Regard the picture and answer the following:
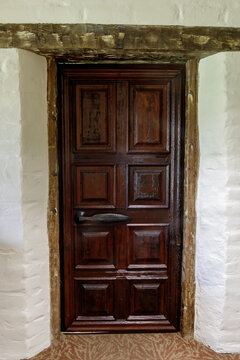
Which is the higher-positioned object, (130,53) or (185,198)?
(130,53)

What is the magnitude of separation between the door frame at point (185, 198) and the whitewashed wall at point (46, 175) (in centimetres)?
5

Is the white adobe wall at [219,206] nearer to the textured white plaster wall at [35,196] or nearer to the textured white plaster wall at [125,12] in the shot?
the textured white plaster wall at [125,12]

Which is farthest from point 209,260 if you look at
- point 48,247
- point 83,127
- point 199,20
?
point 199,20

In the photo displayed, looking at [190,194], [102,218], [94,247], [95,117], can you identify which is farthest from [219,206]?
[95,117]

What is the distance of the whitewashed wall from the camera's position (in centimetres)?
146

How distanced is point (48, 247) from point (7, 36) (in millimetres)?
1239

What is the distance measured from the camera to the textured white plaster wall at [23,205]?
148 centimetres

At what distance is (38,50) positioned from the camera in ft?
4.90

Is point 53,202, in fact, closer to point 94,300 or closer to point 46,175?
point 46,175

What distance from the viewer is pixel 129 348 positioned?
1.68m

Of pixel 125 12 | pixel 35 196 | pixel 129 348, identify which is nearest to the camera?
pixel 125 12

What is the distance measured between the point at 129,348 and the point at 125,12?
6.55ft

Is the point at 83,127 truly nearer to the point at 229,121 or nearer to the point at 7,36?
the point at 7,36

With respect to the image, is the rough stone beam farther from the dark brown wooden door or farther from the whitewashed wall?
the dark brown wooden door
